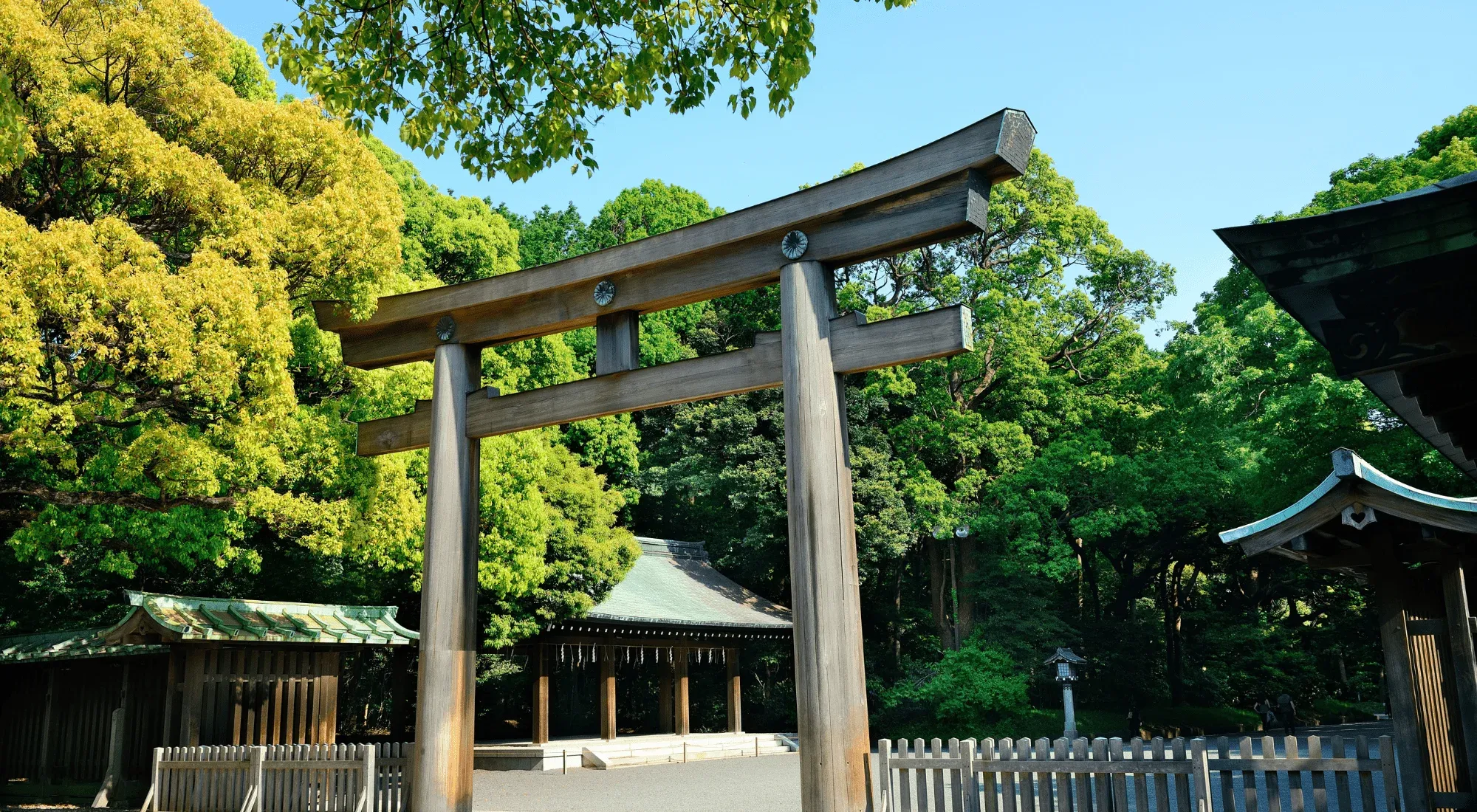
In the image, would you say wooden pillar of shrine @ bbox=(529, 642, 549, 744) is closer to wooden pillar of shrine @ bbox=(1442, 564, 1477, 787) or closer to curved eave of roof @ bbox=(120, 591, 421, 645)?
curved eave of roof @ bbox=(120, 591, 421, 645)

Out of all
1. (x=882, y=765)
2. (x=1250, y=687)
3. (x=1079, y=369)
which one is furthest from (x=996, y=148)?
(x=1250, y=687)

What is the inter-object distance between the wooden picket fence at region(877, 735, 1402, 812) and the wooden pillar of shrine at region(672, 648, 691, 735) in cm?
1687

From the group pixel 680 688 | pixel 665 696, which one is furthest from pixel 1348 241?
pixel 665 696

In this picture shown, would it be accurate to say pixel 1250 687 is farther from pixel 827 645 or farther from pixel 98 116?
pixel 98 116

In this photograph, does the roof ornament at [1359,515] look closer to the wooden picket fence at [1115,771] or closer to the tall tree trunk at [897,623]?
the wooden picket fence at [1115,771]

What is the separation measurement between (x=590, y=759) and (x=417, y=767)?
1326 cm

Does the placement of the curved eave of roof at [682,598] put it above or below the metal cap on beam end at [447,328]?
below

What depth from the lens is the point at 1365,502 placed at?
735cm

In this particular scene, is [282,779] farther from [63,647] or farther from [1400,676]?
[1400,676]

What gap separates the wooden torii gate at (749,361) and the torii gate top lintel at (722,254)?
1cm

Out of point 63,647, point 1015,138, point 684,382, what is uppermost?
point 1015,138

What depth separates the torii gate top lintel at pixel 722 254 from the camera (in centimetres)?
619

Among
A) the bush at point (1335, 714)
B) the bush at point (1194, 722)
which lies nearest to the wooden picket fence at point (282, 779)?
the bush at point (1194, 722)

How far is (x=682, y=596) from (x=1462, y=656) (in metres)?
18.7
